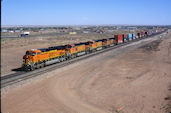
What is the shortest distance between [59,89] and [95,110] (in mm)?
6209

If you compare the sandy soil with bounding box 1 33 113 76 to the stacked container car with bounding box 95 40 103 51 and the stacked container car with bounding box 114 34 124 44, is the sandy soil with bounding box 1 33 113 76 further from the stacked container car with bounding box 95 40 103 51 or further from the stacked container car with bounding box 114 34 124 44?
the stacked container car with bounding box 114 34 124 44

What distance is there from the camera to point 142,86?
20.3m

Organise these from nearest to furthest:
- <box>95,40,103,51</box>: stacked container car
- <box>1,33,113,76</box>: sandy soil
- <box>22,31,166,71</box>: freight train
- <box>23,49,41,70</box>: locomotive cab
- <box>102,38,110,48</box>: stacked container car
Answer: <box>23,49,41,70</box>: locomotive cab → <box>22,31,166,71</box>: freight train → <box>1,33,113,76</box>: sandy soil → <box>95,40,103,51</box>: stacked container car → <box>102,38,110,48</box>: stacked container car

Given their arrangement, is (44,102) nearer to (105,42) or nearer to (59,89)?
(59,89)

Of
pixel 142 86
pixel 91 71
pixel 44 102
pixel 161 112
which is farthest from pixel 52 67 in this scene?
pixel 161 112

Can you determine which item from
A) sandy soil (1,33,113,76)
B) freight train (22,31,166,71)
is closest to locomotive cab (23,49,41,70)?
freight train (22,31,166,71)

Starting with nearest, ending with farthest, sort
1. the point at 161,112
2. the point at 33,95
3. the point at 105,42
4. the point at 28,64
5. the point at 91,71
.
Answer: the point at 161,112
the point at 33,95
the point at 28,64
the point at 91,71
the point at 105,42

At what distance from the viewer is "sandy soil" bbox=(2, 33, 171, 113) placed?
591 inches

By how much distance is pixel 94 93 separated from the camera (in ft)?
60.1

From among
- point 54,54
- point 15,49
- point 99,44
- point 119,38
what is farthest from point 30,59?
point 119,38

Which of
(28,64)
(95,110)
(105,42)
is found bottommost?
(95,110)

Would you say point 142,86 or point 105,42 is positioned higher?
point 105,42

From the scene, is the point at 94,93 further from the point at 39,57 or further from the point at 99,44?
the point at 99,44

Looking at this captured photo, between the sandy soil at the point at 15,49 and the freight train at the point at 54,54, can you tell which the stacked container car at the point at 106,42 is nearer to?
the freight train at the point at 54,54
